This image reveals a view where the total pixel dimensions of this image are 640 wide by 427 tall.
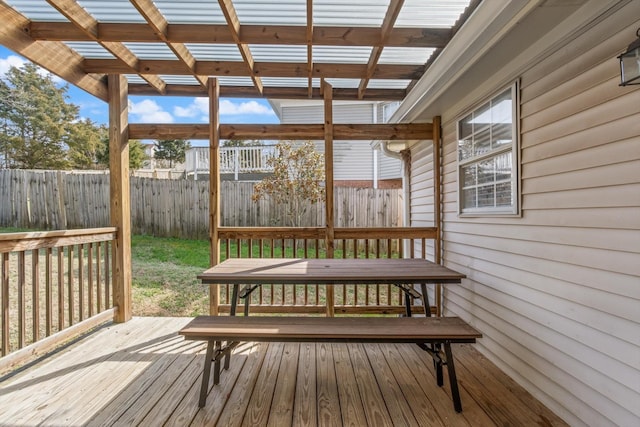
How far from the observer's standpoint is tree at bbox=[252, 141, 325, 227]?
743cm

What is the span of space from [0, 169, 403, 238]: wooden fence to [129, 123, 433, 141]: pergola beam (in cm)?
420

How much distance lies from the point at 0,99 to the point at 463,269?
15575 millimetres

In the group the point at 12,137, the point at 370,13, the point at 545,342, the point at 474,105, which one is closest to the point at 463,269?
the point at 545,342

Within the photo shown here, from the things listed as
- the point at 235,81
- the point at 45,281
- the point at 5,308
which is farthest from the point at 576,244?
the point at 45,281

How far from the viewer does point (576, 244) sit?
6.01ft

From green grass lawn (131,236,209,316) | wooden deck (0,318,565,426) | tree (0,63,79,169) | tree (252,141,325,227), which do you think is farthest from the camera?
tree (0,63,79,169)

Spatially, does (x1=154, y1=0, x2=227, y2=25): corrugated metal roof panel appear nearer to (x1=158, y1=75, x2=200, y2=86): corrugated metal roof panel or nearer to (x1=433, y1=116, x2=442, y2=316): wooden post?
(x1=158, y1=75, x2=200, y2=86): corrugated metal roof panel

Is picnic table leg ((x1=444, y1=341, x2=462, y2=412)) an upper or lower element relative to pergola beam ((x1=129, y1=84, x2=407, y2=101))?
lower

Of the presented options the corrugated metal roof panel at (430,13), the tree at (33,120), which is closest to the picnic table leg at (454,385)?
the corrugated metal roof panel at (430,13)

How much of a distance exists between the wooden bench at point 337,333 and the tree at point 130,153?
1303 cm

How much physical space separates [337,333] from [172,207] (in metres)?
7.07

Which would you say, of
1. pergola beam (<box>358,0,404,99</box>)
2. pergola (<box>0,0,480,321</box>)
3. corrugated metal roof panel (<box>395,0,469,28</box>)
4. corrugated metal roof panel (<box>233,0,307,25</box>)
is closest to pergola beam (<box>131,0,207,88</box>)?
pergola (<box>0,0,480,321</box>)

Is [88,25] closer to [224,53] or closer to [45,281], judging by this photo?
[224,53]

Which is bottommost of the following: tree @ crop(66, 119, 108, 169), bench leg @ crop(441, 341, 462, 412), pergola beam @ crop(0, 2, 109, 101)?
bench leg @ crop(441, 341, 462, 412)
